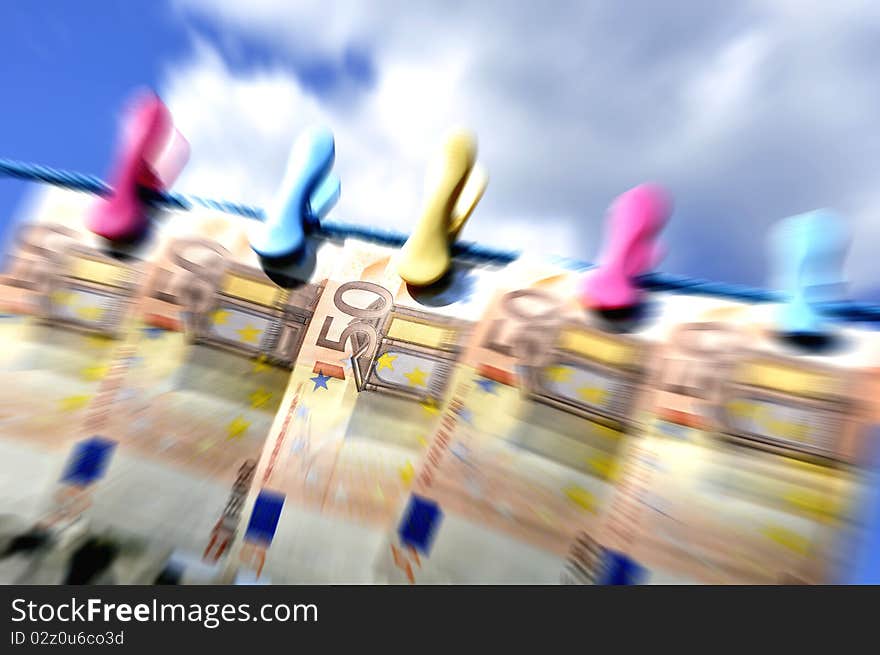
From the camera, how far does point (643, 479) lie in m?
2.01

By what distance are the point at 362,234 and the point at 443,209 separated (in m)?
0.52

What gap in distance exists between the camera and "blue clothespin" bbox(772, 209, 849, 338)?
185 centimetres

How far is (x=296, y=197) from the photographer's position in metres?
2.41

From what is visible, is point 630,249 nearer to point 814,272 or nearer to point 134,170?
point 814,272

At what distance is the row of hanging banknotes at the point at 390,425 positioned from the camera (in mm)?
1881

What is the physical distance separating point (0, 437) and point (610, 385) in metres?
2.67

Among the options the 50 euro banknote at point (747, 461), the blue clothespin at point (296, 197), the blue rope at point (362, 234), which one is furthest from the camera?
the blue clothespin at point (296, 197)

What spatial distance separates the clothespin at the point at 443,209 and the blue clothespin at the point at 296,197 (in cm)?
50

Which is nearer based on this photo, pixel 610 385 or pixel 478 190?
pixel 610 385

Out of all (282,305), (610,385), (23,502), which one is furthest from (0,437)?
(610,385)

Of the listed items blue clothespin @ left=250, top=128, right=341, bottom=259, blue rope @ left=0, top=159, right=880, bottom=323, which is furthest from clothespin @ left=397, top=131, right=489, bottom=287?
blue clothespin @ left=250, top=128, right=341, bottom=259

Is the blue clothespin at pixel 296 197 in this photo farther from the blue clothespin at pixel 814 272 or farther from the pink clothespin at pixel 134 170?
the blue clothespin at pixel 814 272

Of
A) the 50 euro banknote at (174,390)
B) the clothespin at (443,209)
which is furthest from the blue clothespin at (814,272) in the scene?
the 50 euro banknote at (174,390)
